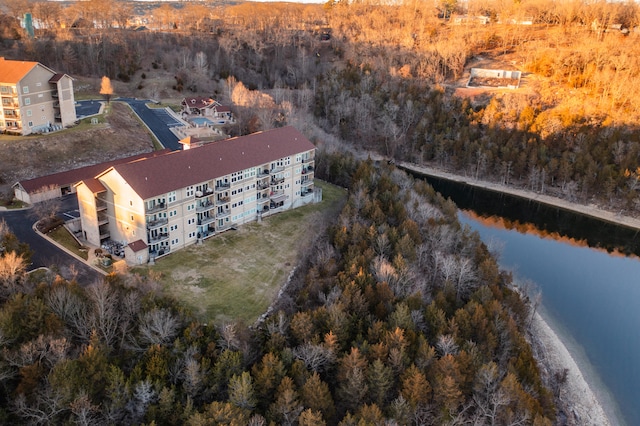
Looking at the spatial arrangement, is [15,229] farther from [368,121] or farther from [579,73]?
[579,73]

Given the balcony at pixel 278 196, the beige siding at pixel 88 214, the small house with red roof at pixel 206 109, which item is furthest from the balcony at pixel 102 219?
the small house with red roof at pixel 206 109

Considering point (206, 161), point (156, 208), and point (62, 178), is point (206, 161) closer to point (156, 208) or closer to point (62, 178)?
point (156, 208)

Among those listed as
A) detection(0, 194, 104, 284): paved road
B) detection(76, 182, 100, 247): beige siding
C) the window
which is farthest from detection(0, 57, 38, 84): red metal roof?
the window

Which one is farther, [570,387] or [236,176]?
[236,176]

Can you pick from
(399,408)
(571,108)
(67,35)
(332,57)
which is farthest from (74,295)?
(332,57)

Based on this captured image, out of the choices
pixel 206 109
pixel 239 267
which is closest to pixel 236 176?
pixel 239 267

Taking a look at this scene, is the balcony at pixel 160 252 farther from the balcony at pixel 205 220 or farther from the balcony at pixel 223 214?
the balcony at pixel 223 214
